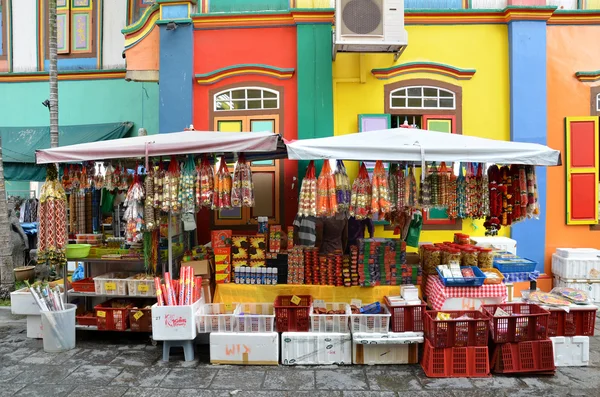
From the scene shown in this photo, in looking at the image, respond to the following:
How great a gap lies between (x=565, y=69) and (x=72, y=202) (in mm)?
8893

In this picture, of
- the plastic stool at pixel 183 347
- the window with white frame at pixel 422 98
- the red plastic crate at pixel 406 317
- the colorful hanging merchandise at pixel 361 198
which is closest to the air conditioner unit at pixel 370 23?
the window with white frame at pixel 422 98

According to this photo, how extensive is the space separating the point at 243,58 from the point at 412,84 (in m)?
3.06

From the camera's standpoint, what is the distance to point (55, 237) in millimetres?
6227

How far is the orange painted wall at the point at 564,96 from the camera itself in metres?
8.11

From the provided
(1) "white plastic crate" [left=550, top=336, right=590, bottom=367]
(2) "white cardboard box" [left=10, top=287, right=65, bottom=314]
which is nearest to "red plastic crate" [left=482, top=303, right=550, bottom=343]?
(1) "white plastic crate" [left=550, top=336, right=590, bottom=367]

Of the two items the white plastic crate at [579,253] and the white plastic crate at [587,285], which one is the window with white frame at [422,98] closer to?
the white plastic crate at [579,253]

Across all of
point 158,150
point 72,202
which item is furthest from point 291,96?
point 72,202

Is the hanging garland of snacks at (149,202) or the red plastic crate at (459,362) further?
the hanging garland of snacks at (149,202)

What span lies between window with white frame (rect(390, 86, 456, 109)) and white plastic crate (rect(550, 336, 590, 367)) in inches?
169

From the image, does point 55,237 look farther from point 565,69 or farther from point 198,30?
point 565,69

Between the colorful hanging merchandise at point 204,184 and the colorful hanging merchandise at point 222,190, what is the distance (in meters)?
0.07

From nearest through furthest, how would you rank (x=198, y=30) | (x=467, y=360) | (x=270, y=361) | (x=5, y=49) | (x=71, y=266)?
(x=467, y=360)
(x=270, y=361)
(x=198, y=30)
(x=71, y=266)
(x=5, y=49)

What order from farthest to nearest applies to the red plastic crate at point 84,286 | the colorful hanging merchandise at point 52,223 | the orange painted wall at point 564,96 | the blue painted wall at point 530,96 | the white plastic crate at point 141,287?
1. the orange painted wall at point 564,96
2. the blue painted wall at point 530,96
3. the red plastic crate at point 84,286
4. the white plastic crate at point 141,287
5. the colorful hanging merchandise at point 52,223

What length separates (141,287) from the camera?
20.9ft
